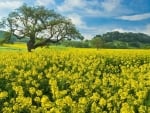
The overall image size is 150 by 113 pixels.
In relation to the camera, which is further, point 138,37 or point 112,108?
point 138,37

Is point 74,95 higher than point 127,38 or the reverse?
the reverse

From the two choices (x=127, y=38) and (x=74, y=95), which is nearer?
(x=74, y=95)

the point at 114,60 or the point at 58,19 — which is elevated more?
the point at 58,19

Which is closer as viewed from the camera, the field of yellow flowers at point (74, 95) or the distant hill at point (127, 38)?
the field of yellow flowers at point (74, 95)

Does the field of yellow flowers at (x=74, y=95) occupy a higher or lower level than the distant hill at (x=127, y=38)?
lower

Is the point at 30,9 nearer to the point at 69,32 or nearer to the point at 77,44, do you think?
the point at 69,32

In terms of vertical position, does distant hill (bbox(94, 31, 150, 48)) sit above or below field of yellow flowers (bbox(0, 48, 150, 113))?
above

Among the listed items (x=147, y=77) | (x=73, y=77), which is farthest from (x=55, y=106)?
(x=147, y=77)

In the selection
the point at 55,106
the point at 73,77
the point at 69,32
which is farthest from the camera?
the point at 69,32

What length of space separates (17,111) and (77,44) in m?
74.2

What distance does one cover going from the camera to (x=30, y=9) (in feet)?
161

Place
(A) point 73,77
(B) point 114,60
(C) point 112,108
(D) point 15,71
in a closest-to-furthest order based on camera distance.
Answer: (C) point 112,108 → (A) point 73,77 → (D) point 15,71 → (B) point 114,60

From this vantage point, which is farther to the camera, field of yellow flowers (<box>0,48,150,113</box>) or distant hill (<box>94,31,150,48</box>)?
distant hill (<box>94,31,150,48</box>)

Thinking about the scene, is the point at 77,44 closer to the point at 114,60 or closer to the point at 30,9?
the point at 30,9
